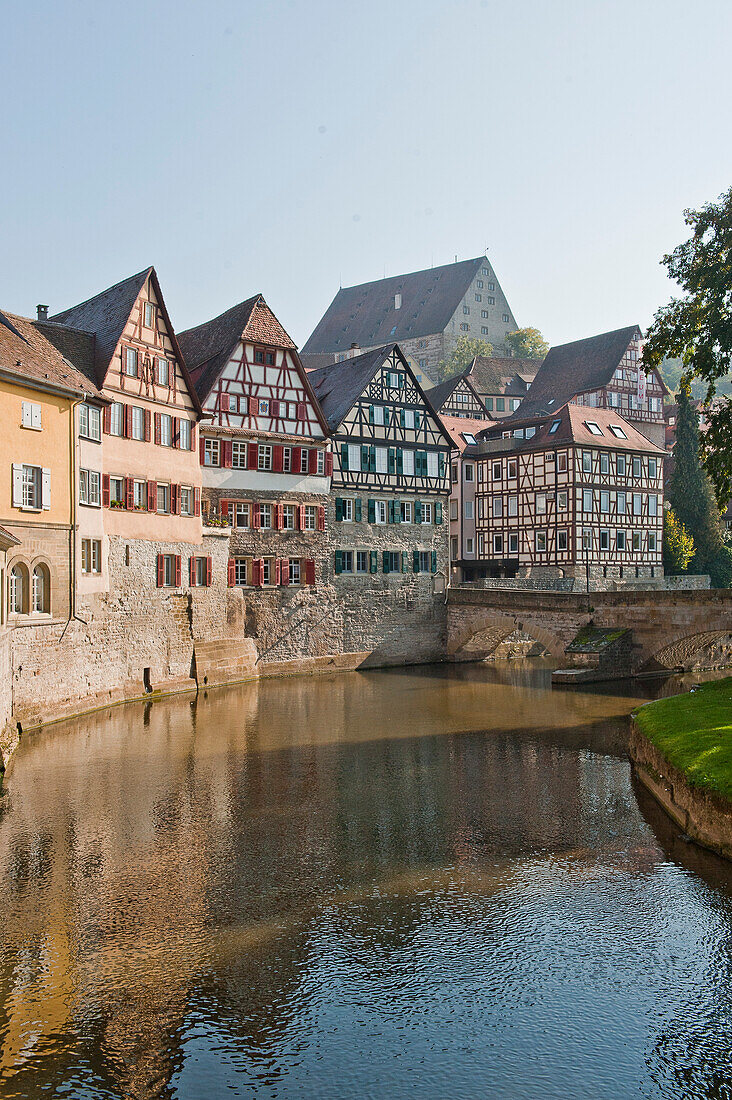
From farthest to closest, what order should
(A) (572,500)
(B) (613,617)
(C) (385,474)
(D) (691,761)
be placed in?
(A) (572,500) → (C) (385,474) → (B) (613,617) → (D) (691,761)

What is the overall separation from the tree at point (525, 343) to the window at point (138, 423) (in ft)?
231

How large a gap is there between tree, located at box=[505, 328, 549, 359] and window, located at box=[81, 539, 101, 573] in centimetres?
7472

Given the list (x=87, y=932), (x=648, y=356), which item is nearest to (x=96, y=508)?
(x=648, y=356)

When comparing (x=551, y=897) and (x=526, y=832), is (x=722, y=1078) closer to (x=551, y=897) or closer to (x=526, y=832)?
(x=551, y=897)

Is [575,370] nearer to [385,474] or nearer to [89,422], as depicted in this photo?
[385,474]

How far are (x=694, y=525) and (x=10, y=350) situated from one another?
140ft

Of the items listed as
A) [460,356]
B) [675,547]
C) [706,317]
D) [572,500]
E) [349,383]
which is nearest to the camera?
[706,317]

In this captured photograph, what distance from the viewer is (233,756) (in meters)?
21.9

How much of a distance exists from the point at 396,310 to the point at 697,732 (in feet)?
262

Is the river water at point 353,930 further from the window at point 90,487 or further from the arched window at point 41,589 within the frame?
the window at point 90,487

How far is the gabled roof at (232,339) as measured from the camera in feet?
119

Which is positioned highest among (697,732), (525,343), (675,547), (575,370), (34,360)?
(525,343)

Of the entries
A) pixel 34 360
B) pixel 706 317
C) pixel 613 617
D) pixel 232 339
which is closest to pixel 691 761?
pixel 706 317

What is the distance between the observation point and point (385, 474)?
4247 centimetres
